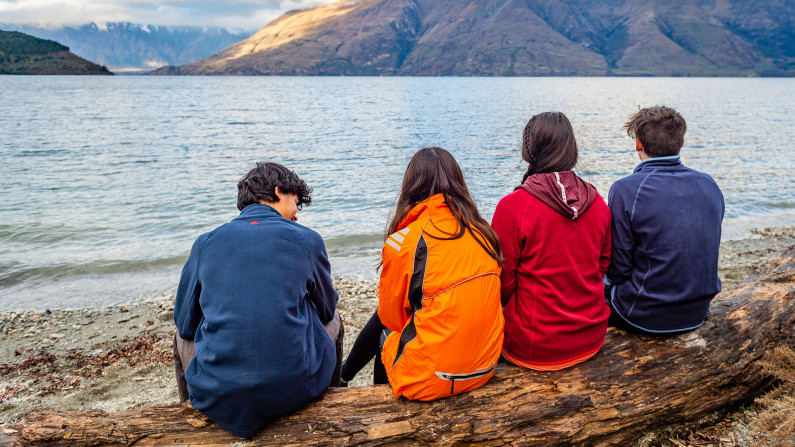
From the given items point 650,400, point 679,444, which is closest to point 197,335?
point 650,400

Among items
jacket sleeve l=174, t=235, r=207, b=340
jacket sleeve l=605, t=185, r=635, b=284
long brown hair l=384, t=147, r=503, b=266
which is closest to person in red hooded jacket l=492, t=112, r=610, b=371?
jacket sleeve l=605, t=185, r=635, b=284

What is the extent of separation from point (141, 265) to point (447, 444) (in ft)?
31.9

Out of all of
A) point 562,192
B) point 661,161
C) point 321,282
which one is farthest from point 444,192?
point 661,161

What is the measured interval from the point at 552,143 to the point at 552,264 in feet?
2.98

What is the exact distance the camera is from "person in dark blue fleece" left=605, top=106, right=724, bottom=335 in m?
3.66

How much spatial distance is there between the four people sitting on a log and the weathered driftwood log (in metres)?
0.13

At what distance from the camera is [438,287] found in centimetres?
307

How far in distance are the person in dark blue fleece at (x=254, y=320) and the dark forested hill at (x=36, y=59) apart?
187679 mm

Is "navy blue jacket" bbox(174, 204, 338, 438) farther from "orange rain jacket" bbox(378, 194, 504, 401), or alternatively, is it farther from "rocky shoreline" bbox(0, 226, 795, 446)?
"rocky shoreline" bbox(0, 226, 795, 446)

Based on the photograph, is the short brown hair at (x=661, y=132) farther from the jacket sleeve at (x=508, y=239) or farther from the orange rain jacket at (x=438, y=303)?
the orange rain jacket at (x=438, y=303)

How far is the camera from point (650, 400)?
12.2 ft

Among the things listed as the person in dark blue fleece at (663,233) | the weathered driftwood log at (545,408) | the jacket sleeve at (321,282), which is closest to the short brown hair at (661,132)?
the person in dark blue fleece at (663,233)

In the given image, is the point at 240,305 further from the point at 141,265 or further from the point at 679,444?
the point at 141,265

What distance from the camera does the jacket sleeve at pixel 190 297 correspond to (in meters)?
3.25
